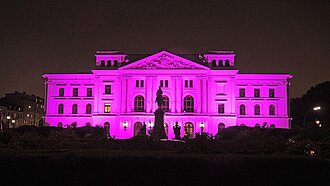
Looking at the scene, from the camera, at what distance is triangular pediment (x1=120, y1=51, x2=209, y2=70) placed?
231 ft

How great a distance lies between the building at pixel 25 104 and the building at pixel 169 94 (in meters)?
41.2

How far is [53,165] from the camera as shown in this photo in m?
13.2

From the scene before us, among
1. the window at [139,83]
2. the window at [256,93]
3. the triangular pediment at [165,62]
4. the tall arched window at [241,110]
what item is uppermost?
the triangular pediment at [165,62]

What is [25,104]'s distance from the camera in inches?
4712

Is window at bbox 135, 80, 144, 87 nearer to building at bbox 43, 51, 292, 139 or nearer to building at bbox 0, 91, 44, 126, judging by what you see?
building at bbox 43, 51, 292, 139

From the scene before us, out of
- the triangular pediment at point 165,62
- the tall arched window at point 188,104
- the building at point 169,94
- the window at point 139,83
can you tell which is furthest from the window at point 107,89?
the tall arched window at point 188,104

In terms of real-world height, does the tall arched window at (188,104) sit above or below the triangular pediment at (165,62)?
below

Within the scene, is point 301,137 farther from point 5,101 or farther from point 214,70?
point 5,101

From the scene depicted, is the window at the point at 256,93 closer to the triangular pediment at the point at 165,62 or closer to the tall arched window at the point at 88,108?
the triangular pediment at the point at 165,62

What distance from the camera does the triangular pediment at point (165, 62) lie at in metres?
70.5

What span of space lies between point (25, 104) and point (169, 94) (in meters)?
65.6

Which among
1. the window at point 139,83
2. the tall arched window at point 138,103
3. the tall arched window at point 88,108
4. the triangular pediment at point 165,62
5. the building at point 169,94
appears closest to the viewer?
the building at point 169,94

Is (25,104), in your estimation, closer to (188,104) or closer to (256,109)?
(188,104)

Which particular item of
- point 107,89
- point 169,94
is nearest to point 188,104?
point 169,94
